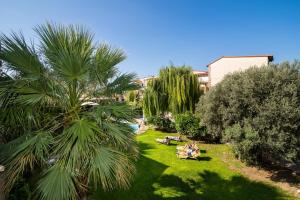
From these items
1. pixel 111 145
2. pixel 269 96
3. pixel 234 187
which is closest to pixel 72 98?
pixel 111 145

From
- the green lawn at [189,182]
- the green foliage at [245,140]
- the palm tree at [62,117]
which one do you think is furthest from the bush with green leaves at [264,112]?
the palm tree at [62,117]

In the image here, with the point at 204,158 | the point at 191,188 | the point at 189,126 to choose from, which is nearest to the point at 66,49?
the point at 191,188

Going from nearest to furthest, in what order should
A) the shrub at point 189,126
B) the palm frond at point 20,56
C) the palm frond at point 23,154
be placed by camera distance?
the palm frond at point 23,154
the palm frond at point 20,56
the shrub at point 189,126

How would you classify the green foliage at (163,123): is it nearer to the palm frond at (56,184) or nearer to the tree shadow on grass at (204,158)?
the tree shadow on grass at (204,158)

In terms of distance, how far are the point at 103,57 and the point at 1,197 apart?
4.39 m

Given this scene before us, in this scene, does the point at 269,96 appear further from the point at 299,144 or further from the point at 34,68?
the point at 34,68

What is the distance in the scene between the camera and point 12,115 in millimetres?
5348

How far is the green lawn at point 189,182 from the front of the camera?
10.4 metres

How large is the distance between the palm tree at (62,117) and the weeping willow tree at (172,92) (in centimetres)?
1764

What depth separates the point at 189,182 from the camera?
475 inches

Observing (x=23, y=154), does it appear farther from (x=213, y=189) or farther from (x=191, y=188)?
(x=213, y=189)

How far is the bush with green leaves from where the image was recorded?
11344 millimetres

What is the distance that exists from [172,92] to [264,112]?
1292 centimetres

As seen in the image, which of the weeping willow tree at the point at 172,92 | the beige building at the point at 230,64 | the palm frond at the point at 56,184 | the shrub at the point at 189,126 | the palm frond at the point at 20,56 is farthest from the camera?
the beige building at the point at 230,64
